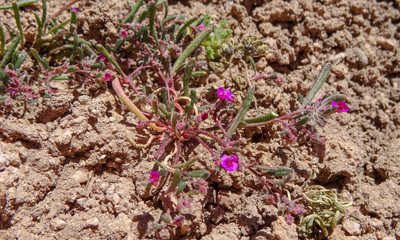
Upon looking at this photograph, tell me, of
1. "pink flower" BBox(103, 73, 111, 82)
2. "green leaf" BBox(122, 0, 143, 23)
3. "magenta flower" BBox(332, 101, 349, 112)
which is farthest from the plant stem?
"magenta flower" BBox(332, 101, 349, 112)

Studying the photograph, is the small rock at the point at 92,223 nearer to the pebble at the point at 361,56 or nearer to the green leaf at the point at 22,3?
the green leaf at the point at 22,3

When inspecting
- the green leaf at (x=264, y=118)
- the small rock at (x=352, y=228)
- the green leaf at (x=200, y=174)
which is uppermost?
the green leaf at (x=264, y=118)

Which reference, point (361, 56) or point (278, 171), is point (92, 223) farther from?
point (361, 56)

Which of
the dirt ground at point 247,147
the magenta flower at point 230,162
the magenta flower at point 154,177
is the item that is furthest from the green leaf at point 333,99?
the magenta flower at point 154,177

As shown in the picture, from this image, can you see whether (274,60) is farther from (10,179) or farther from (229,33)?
(10,179)

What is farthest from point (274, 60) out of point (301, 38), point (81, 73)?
point (81, 73)

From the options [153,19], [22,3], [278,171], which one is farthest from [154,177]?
[22,3]
